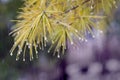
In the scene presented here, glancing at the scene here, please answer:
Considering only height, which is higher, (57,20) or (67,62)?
(57,20)

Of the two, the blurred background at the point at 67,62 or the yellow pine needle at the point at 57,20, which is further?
the blurred background at the point at 67,62

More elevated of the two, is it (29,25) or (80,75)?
(29,25)

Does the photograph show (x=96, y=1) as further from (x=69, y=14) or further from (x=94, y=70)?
(x=94, y=70)

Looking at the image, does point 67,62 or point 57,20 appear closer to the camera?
point 57,20

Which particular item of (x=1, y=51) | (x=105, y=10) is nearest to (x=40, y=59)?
(x=1, y=51)

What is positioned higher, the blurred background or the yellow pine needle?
the yellow pine needle

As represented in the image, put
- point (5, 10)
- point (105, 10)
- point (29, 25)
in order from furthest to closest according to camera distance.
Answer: point (5, 10) < point (105, 10) < point (29, 25)

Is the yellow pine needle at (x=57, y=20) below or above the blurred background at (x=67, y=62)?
above

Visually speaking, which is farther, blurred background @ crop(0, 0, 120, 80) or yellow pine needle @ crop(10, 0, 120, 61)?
blurred background @ crop(0, 0, 120, 80)
